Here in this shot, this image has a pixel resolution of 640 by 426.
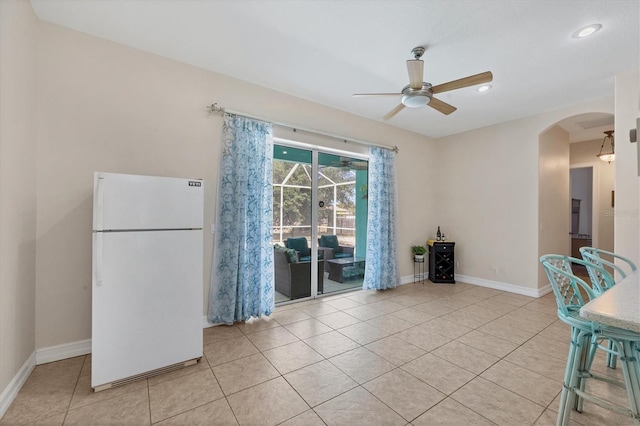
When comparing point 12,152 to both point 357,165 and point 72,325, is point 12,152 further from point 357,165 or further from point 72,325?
point 357,165

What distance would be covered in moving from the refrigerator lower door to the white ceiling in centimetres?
186

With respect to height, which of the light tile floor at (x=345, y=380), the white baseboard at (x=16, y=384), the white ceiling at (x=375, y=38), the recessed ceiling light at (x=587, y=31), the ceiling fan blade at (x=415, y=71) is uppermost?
the white ceiling at (x=375, y=38)

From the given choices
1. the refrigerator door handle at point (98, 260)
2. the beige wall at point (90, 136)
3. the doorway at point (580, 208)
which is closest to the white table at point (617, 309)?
the refrigerator door handle at point (98, 260)

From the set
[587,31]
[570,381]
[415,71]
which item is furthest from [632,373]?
[587,31]

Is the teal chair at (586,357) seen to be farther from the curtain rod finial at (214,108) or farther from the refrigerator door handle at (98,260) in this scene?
the curtain rod finial at (214,108)

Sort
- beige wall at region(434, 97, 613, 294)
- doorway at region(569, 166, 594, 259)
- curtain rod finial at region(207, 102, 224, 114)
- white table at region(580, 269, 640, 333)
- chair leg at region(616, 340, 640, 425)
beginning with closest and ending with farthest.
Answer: white table at region(580, 269, 640, 333) → chair leg at region(616, 340, 640, 425) → curtain rod finial at region(207, 102, 224, 114) → beige wall at region(434, 97, 613, 294) → doorway at region(569, 166, 594, 259)

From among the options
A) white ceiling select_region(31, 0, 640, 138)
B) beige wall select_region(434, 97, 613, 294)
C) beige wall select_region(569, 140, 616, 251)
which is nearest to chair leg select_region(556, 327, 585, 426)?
white ceiling select_region(31, 0, 640, 138)

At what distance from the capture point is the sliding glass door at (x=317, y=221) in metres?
4.02

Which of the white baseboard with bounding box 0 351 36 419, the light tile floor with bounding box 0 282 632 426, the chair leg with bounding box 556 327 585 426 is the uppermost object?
the chair leg with bounding box 556 327 585 426

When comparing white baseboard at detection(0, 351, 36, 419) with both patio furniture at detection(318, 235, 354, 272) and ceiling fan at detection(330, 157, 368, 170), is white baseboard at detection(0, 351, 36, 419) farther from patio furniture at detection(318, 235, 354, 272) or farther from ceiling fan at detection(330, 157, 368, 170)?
ceiling fan at detection(330, 157, 368, 170)

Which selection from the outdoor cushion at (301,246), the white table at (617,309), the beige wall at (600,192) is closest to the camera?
the white table at (617,309)

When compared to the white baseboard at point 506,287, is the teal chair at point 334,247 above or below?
above

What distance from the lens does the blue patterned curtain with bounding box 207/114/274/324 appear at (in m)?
3.19

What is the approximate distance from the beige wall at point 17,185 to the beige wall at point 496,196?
6.06 metres
